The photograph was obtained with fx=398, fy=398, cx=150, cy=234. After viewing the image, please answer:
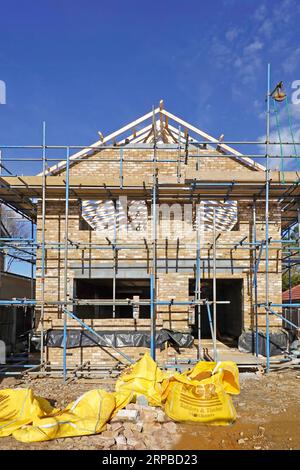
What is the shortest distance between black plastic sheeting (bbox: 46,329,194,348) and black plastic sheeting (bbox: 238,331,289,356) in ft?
4.97

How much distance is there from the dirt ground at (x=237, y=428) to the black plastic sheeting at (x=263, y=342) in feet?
5.13

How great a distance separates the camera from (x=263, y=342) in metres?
10.4

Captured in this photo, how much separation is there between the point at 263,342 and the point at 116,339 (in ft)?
12.6

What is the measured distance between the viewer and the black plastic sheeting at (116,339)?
10094mm

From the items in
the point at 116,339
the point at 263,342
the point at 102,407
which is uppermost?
the point at 116,339

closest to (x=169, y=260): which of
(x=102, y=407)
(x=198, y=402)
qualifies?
(x=198, y=402)

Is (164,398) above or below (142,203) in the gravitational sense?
below

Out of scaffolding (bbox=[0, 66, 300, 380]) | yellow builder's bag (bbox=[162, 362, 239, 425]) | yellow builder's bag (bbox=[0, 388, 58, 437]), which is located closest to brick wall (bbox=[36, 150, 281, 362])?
scaffolding (bbox=[0, 66, 300, 380])

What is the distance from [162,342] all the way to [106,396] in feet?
13.4

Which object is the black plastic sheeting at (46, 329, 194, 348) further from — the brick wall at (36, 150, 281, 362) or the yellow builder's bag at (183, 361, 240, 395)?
the yellow builder's bag at (183, 361, 240, 395)

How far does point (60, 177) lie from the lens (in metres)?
10.5

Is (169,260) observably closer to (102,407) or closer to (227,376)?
(227,376)

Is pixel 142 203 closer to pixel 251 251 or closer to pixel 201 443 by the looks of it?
pixel 251 251

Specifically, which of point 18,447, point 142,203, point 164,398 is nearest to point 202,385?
point 164,398
